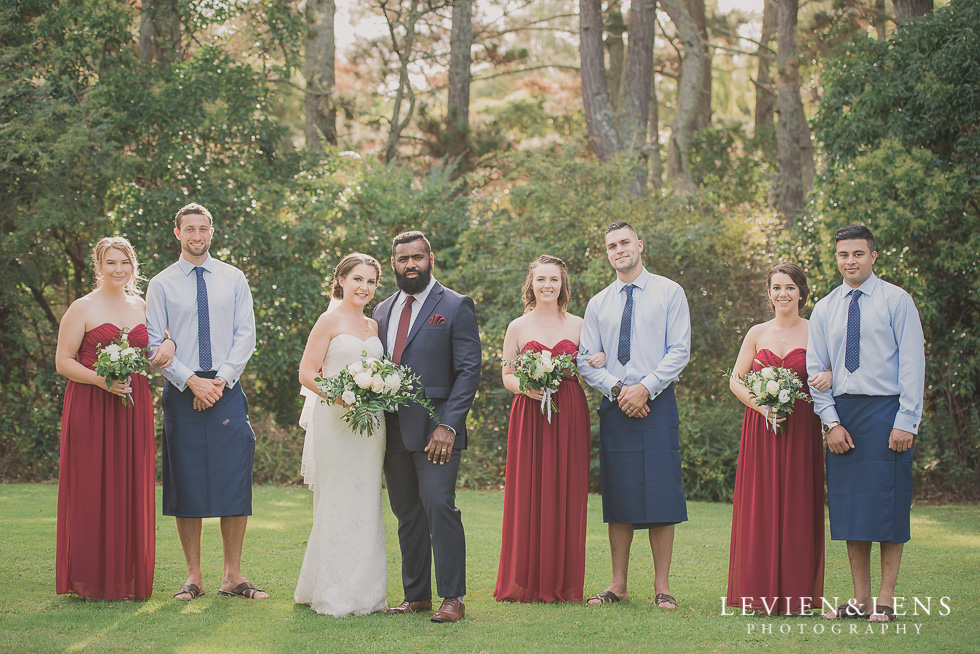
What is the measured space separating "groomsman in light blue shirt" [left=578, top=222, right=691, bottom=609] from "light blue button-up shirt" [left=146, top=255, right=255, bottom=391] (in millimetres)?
2226

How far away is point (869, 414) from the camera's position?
548 centimetres

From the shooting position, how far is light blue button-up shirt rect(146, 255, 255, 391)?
6133 mm

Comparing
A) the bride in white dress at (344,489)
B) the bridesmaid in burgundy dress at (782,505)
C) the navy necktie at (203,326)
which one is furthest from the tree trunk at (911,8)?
the navy necktie at (203,326)

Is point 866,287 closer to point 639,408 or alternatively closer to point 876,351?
point 876,351

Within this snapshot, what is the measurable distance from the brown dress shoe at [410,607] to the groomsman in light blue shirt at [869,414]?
234 cm

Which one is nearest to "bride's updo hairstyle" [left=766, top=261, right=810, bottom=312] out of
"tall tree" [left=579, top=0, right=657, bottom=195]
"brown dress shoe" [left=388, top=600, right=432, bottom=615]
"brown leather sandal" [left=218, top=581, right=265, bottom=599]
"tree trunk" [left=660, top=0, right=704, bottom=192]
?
"brown dress shoe" [left=388, top=600, right=432, bottom=615]

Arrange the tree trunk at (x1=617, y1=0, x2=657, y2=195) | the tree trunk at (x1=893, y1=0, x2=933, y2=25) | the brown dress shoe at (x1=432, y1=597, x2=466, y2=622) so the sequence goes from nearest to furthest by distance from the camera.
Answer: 1. the brown dress shoe at (x1=432, y1=597, x2=466, y2=622)
2. the tree trunk at (x1=893, y1=0, x2=933, y2=25)
3. the tree trunk at (x1=617, y1=0, x2=657, y2=195)

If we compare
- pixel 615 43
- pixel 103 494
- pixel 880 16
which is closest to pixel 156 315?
pixel 103 494

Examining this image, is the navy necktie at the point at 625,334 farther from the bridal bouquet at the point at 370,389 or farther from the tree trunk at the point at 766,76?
the tree trunk at the point at 766,76

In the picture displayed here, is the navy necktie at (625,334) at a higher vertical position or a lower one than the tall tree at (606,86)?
lower

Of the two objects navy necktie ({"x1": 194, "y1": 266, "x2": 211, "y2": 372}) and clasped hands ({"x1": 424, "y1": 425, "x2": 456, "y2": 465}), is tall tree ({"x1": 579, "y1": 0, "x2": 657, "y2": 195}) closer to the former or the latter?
navy necktie ({"x1": 194, "y1": 266, "x2": 211, "y2": 372})

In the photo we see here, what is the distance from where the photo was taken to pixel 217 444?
6117 millimetres

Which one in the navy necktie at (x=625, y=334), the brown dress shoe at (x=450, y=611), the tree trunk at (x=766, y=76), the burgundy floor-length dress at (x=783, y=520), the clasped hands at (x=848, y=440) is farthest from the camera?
the tree trunk at (x=766, y=76)

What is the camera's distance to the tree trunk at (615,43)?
22250 mm
